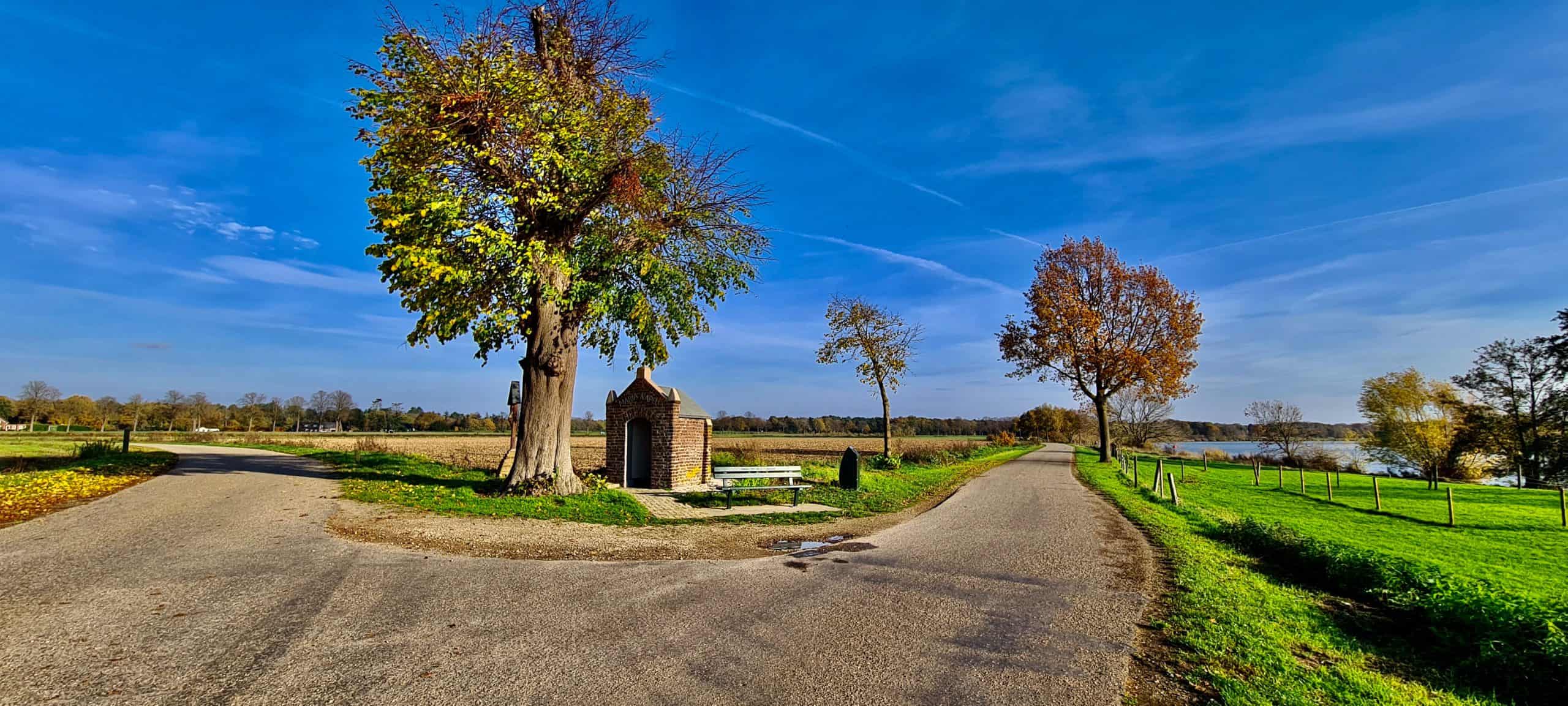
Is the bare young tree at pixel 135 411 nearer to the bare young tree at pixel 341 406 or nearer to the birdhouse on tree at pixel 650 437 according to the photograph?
the bare young tree at pixel 341 406

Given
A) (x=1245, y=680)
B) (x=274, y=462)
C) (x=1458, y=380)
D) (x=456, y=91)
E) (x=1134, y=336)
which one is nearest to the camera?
(x=1245, y=680)

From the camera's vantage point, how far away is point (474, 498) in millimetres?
12320

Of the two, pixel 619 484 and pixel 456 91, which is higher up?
pixel 456 91

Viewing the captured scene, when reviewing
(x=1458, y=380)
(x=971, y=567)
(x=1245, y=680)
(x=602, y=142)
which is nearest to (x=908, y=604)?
(x=971, y=567)

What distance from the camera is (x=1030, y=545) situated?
929 cm

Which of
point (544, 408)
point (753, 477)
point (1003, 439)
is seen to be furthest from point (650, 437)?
point (1003, 439)

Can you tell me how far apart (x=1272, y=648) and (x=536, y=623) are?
5.81 meters

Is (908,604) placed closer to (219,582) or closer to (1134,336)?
(219,582)

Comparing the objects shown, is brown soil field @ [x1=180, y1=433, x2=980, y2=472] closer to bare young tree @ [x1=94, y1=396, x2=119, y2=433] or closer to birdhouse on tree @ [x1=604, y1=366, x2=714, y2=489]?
birdhouse on tree @ [x1=604, y1=366, x2=714, y2=489]

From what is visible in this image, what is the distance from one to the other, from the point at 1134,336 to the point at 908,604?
31197mm

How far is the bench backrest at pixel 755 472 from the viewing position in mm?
14297

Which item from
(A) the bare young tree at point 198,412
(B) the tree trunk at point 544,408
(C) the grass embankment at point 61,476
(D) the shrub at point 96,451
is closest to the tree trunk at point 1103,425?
(B) the tree trunk at point 544,408

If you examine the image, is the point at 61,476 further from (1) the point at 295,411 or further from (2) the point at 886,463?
(1) the point at 295,411

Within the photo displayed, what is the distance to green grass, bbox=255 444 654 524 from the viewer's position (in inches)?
442
